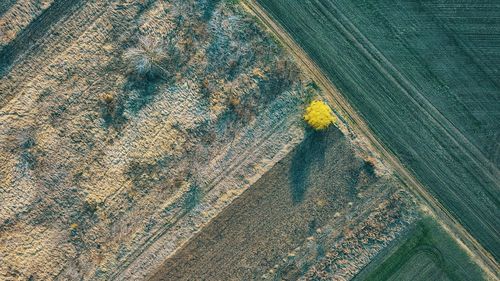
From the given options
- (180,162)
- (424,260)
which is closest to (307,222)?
(424,260)

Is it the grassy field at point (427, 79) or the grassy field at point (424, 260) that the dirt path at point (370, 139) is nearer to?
the grassy field at point (427, 79)

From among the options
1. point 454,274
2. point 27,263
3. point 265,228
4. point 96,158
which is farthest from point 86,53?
point 454,274

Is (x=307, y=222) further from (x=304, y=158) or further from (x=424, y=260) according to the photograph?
(x=424, y=260)

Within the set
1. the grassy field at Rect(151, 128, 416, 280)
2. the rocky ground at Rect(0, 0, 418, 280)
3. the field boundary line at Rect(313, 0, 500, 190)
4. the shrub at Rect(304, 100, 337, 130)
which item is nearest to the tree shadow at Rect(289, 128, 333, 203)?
the grassy field at Rect(151, 128, 416, 280)

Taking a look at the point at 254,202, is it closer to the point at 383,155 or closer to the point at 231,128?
the point at 231,128

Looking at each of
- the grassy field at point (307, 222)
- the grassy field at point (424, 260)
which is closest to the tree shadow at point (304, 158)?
the grassy field at point (307, 222)
